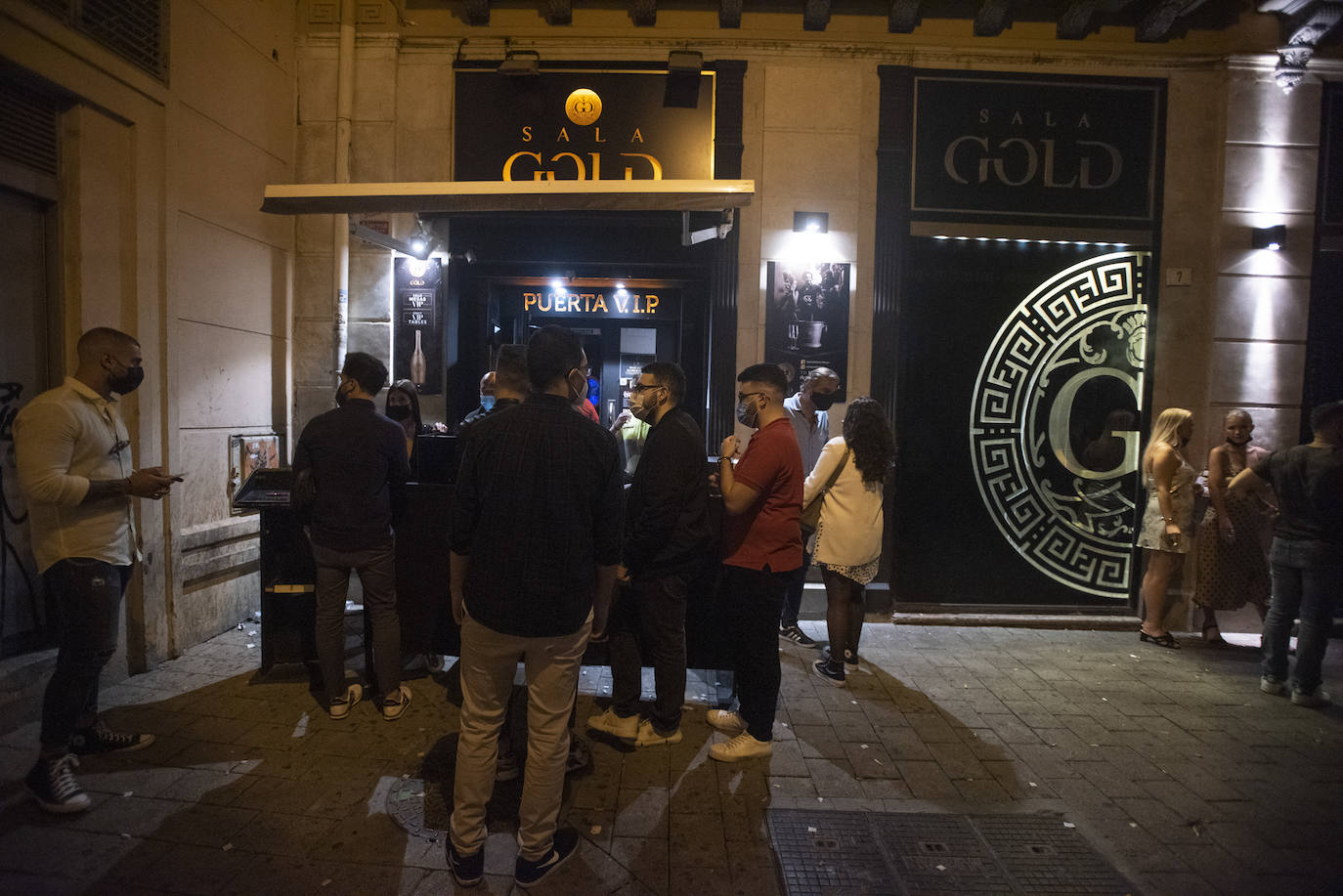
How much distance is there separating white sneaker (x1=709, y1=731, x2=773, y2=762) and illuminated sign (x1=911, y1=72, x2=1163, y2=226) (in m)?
5.21

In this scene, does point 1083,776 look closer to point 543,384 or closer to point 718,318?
point 543,384

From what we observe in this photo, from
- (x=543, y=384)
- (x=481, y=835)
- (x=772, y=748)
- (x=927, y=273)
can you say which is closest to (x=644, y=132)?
(x=927, y=273)

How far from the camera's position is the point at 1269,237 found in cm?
618

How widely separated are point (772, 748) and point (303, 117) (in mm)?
7013

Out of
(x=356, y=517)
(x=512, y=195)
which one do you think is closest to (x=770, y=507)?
(x=356, y=517)

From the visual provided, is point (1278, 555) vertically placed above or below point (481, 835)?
above

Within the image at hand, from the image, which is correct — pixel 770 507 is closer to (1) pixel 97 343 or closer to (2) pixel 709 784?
(2) pixel 709 784

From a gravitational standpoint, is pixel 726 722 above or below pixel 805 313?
below

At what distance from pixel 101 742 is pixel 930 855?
13.9ft

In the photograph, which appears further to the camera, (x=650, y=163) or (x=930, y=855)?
(x=650, y=163)

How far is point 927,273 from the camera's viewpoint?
645cm

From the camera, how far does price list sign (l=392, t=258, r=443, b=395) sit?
6504mm

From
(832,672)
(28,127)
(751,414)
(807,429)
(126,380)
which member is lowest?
(832,672)

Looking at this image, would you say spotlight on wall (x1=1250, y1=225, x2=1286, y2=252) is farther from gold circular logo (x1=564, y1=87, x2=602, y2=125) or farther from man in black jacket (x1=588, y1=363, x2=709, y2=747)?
gold circular logo (x1=564, y1=87, x2=602, y2=125)
